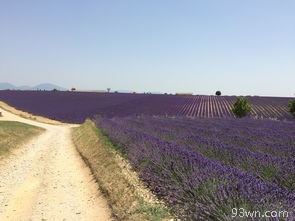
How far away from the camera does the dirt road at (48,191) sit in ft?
23.4

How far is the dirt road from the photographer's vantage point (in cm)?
714

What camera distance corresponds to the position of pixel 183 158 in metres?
7.02

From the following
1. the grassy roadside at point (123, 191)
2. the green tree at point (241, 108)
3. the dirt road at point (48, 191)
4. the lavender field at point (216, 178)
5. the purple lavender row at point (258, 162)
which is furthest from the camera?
the green tree at point (241, 108)

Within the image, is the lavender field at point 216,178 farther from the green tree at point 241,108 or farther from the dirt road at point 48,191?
the green tree at point 241,108

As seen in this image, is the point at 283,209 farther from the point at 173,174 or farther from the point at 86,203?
the point at 86,203

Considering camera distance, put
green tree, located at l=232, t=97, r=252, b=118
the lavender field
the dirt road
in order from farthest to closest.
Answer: green tree, located at l=232, t=97, r=252, b=118
the dirt road
the lavender field

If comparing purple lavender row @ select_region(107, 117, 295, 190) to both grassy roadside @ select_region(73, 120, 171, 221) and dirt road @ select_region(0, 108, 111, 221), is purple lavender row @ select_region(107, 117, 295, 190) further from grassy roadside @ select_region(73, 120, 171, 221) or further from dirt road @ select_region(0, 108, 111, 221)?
dirt road @ select_region(0, 108, 111, 221)

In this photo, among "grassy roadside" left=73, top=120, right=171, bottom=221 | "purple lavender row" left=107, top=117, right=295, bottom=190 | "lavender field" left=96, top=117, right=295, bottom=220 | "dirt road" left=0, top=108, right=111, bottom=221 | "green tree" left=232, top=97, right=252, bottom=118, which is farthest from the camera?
"green tree" left=232, top=97, right=252, bottom=118

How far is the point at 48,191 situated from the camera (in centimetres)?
895

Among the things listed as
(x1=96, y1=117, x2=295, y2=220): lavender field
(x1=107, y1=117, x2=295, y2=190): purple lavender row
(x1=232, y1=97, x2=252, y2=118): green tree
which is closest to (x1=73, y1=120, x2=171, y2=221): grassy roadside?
(x1=96, y1=117, x2=295, y2=220): lavender field

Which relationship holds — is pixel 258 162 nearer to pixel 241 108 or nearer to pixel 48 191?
pixel 48 191

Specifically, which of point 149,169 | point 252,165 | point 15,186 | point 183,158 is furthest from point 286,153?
point 15,186

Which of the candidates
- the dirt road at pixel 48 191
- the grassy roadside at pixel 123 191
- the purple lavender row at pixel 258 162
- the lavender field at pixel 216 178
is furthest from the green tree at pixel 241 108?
the purple lavender row at pixel 258 162

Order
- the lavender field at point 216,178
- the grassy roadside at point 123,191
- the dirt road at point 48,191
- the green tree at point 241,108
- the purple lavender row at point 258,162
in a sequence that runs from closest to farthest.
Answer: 1. the lavender field at point 216,178
2. the purple lavender row at point 258,162
3. the grassy roadside at point 123,191
4. the dirt road at point 48,191
5. the green tree at point 241,108
